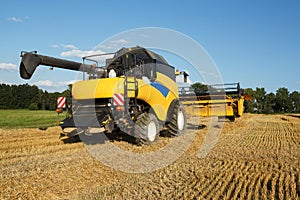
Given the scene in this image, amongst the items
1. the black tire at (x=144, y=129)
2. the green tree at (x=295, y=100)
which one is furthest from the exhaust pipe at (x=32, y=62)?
the green tree at (x=295, y=100)

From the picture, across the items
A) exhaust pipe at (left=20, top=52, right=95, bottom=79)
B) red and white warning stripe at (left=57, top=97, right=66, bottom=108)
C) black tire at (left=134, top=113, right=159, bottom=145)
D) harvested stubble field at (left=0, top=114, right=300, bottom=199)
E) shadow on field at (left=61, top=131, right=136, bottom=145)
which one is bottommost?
harvested stubble field at (left=0, top=114, right=300, bottom=199)

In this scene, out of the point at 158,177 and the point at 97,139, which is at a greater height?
the point at 97,139

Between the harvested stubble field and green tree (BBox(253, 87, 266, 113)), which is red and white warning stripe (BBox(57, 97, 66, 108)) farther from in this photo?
green tree (BBox(253, 87, 266, 113))

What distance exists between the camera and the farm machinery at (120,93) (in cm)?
752

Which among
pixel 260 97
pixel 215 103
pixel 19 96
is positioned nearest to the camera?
pixel 215 103

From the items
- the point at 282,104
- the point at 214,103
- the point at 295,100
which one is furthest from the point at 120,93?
the point at 295,100

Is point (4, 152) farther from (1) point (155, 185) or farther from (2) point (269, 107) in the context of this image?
(2) point (269, 107)

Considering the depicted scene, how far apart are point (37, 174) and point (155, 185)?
2081mm

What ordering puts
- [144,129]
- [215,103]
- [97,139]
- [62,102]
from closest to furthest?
[144,129]
[62,102]
[97,139]
[215,103]

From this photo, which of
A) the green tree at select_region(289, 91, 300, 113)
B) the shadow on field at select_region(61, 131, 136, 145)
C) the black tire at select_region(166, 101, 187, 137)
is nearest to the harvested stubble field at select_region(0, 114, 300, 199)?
the shadow on field at select_region(61, 131, 136, 145)

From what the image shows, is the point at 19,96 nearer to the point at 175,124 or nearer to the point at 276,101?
the point at 276,101

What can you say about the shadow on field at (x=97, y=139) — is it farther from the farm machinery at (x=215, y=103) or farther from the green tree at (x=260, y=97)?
the green tree at (x=260, y=97)

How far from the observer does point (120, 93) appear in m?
7.50

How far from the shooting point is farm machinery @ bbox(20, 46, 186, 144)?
7516mm
